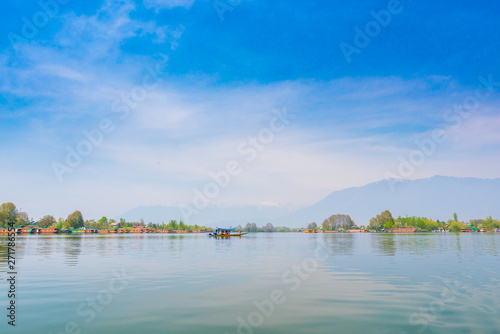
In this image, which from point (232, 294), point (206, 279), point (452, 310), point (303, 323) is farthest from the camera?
point (206, 279)

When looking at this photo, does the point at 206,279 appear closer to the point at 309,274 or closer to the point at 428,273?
the point at 309,274

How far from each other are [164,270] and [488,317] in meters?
27.0

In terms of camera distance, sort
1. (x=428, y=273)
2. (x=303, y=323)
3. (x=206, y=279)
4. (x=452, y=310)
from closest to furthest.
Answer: (x=303, y=323) → (x=452, y=310) → (x=206, y=279) → (x=428, y=273)

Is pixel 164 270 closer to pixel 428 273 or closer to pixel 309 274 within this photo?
pixel 309 274

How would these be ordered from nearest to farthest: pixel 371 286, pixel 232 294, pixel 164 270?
pixel 232 294, pixel 371 286, pixel 164 270

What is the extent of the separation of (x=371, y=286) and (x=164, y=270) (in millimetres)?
20075

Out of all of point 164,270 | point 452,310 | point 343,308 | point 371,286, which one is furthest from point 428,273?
Result: point 164,270

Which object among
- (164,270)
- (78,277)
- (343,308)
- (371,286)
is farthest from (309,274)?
(78,277)

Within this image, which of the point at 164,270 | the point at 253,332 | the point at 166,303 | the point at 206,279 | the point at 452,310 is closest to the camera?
the point at 253,332

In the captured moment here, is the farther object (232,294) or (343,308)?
(232,294)

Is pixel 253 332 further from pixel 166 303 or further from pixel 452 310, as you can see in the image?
pixel 452 310

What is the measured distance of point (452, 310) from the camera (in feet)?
55.7

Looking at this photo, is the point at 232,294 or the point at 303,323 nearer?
the point at 303,323

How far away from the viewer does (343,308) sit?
57.9 ft
